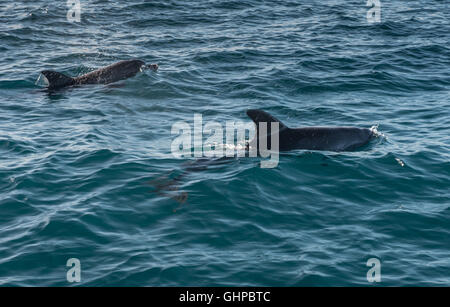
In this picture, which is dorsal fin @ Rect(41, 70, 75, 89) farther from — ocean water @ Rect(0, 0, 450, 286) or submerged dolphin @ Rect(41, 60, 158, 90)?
ocean water @ Rect(0, 0, 450, 286)

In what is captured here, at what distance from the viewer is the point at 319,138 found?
14.3 meters

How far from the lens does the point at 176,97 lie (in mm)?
19031

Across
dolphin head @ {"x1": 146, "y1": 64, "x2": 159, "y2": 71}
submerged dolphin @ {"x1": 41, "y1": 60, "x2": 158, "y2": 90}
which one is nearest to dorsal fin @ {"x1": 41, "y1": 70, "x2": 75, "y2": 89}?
submerged dolphin @ {"x1": 41, "y1": 60, "x2": 158, "y2": 90}

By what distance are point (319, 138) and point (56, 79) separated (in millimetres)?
9072

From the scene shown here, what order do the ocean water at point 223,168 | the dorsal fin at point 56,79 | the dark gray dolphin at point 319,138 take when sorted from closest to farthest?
1. the ocean water at point 223,168
2. the dark gray dolphin at point 319,138
3. the dorsal fin at point 56,79

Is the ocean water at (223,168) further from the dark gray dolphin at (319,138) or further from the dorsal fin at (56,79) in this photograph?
the dorsal fin at (56,79)

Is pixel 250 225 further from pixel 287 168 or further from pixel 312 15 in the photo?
pixel 312 15

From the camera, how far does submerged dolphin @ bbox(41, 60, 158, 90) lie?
1948 centimetres

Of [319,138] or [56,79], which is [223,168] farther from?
[56,79]

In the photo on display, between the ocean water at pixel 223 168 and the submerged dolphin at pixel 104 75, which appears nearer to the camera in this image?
the ocean water at pixel 223 168

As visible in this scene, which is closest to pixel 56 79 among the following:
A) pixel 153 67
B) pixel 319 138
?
pixel 153 67

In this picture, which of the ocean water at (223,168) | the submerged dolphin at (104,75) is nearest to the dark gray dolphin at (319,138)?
the ocean water at (223,168)

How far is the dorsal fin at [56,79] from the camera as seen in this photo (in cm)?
1919
